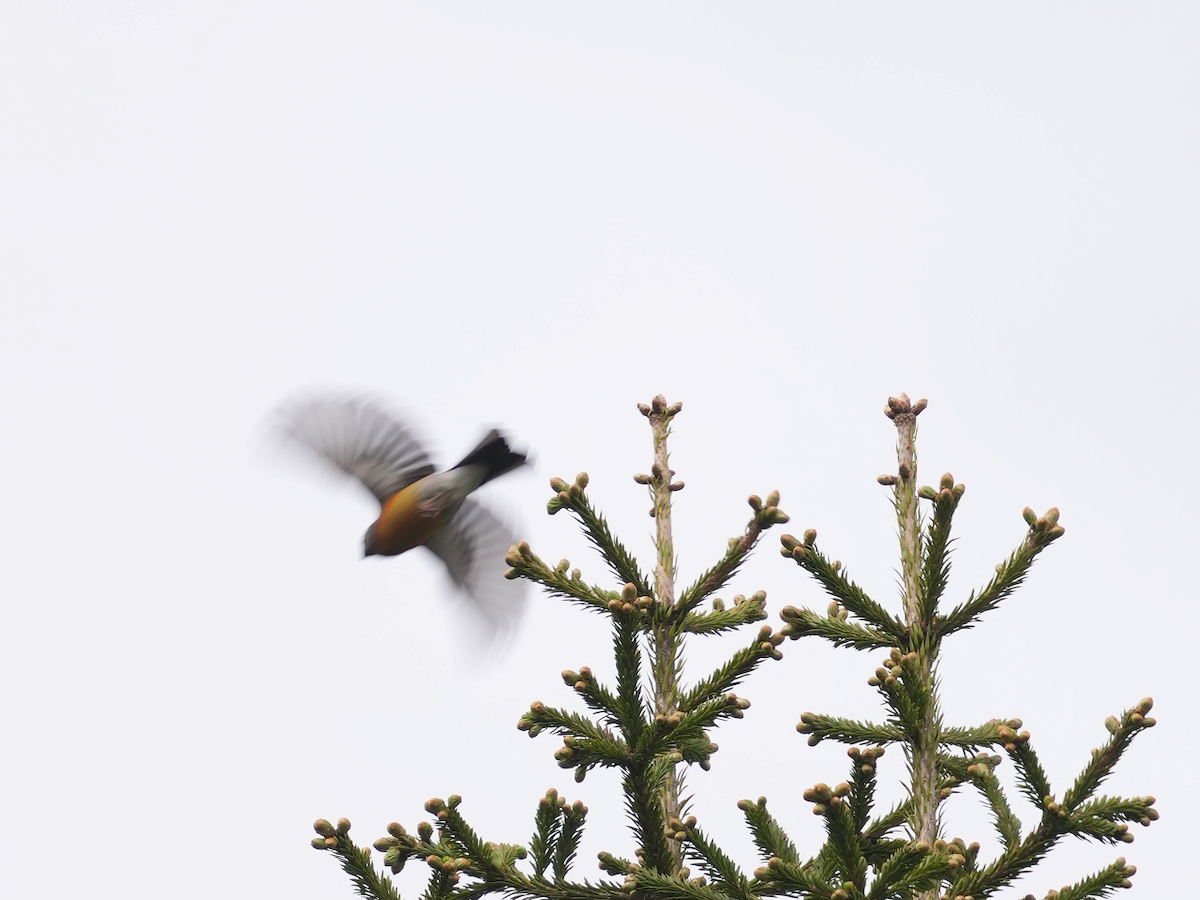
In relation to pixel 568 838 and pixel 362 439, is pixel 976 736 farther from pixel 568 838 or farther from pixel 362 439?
pixel 362 439

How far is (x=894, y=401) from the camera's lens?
4.54 m

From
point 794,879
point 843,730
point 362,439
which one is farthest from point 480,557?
point 794,879

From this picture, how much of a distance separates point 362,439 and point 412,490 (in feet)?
1.47

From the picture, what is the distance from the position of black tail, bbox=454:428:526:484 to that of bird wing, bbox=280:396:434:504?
568 millimetres

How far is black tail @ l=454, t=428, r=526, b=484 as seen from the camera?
22.9ft

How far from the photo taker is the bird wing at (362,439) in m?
7.43

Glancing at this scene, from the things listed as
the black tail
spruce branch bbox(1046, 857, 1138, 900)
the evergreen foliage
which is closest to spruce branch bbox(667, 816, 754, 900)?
the evergreen foliage

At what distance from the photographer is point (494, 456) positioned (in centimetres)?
702

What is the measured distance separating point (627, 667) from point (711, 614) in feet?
2.28

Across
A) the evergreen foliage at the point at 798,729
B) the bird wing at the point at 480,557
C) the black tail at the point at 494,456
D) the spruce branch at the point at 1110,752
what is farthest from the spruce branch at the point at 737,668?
the bird wing at the point at 480,557

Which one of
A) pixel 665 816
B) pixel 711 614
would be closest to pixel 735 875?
pixel 665 816

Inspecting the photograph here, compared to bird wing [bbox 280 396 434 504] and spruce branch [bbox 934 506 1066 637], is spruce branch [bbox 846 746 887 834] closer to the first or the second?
spruce branch [bbox 934 506 1066 637]

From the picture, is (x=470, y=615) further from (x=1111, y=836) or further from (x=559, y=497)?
(x=1111, y=836)

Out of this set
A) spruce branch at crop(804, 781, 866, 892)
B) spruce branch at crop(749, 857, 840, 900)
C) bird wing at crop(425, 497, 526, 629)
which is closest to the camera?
spruce branch at crop(804, 781, 866, 892)
